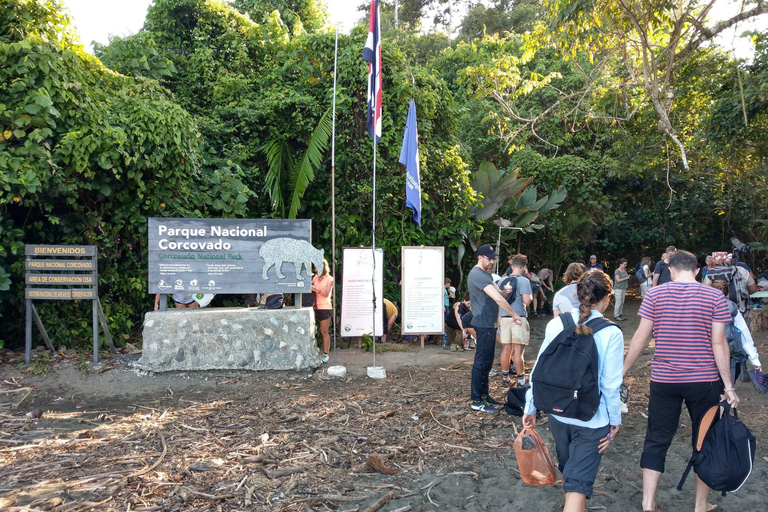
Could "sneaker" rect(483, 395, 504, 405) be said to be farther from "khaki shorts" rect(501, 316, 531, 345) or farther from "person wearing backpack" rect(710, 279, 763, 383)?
"person wearing backpack" rect(710, 279, 763, 383)

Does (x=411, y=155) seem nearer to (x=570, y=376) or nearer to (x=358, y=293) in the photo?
(x=358, y=293)

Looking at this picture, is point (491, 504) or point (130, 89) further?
point (130, 89)

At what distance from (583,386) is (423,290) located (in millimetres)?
6926

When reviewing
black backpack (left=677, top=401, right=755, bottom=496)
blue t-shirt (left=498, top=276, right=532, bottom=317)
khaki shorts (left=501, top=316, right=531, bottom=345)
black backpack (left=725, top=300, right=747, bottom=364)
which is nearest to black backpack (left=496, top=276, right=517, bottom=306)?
blue t-shirt (left=498, top=276, right=532, bottom=317)

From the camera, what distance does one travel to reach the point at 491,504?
4414mm

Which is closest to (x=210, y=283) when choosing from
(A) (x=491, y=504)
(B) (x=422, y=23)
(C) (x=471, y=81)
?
(A) (x=491, y=504)

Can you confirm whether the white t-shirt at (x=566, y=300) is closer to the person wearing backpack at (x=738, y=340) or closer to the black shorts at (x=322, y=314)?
the person wearing backpack at (x=738, y=340)

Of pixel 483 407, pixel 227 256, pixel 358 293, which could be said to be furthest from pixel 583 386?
pixel 358 293

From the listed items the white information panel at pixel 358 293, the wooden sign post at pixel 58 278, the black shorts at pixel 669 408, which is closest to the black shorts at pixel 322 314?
the white information panel at pixel 358 293

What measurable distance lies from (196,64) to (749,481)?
11767mm

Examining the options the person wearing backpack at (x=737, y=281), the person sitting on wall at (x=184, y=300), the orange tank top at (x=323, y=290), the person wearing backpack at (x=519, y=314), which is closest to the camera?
the person wearing backpack at (x=519, y=314)

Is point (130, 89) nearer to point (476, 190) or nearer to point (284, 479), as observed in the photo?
point (476, 190)

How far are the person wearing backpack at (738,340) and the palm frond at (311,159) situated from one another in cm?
667

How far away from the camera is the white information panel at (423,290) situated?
33.8ft
